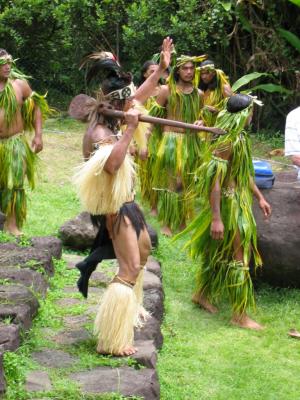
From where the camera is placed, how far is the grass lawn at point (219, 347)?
452cm

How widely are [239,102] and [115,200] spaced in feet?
4.55

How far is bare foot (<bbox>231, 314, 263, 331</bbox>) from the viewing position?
5.49 metres

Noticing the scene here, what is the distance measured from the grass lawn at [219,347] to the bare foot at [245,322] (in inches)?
1.9

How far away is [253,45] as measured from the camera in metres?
11.0

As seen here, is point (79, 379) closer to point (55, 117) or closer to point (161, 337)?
point (161, 337)

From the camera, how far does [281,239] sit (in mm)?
5863

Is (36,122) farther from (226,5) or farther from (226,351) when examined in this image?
(226,5)

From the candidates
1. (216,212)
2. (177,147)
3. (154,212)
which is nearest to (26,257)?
(216,212)

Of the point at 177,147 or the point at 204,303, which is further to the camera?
the point at 177,147

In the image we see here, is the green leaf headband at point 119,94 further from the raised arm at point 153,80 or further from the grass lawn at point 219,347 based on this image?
the grass lawn at point 219,347

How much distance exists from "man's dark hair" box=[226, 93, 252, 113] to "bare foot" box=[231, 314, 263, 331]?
134cm

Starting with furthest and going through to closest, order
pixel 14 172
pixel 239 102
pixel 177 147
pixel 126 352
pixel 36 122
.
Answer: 1. pixel 177 147
2. pixel 36 122
3. pixel 14 172
4. pixel 239 102
5. pixel 126 352

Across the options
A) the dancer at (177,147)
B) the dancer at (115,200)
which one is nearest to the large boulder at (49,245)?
the dancer at (115,200)

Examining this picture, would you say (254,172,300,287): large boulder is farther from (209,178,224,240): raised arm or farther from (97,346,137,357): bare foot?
(97,346,137,357): bare foot
